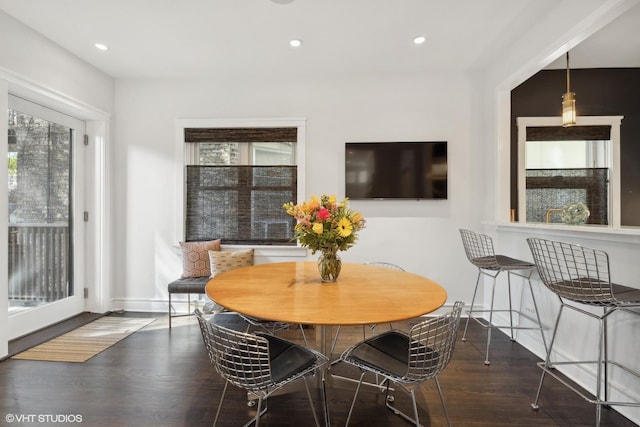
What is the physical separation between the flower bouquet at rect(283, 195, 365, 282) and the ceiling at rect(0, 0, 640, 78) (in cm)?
162

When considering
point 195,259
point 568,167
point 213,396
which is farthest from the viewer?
point 568,167

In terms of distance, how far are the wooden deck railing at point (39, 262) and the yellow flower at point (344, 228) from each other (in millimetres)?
3036

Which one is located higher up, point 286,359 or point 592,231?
point 592,231

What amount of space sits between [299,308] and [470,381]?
1.60 metres

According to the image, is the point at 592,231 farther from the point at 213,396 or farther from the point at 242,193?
the point at 242,193

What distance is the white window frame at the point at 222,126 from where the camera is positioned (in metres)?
3.58

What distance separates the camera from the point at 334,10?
245 cm

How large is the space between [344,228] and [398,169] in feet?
6.26

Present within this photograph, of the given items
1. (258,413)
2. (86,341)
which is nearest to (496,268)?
(258,413)

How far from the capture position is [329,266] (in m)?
1.93

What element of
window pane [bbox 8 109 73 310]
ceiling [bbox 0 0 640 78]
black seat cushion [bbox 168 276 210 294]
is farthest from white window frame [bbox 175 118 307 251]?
window pane [bbox 8 109 73 310]

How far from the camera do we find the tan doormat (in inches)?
100

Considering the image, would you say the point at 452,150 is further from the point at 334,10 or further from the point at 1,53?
the point at 1,53

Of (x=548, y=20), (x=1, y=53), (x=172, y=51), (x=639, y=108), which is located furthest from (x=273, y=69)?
(x=639, y=108)
